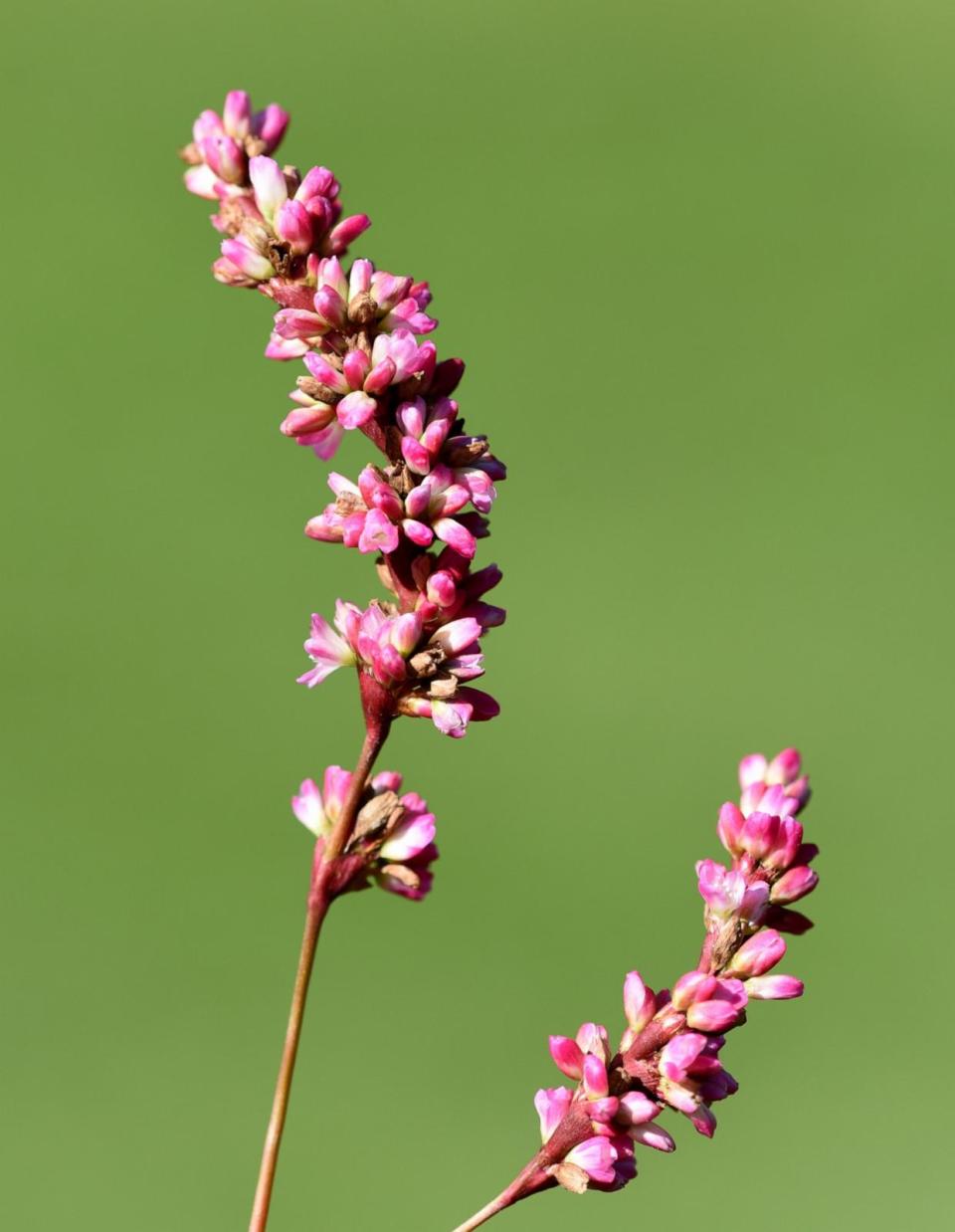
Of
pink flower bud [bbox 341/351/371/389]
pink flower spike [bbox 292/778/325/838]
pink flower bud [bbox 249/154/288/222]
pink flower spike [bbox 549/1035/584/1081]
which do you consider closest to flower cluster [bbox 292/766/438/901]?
pink flower spike [bbox 292/778/325/838]

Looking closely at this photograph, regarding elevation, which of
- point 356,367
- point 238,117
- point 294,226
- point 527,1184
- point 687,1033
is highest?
point 238,117

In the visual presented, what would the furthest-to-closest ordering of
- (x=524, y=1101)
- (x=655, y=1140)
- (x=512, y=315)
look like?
(x=512, y=315)
(x=524, y=1101)
(x=655, y=1140)

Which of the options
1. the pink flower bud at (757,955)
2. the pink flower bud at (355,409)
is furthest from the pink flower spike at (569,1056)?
the pink flower bud at (355,409)

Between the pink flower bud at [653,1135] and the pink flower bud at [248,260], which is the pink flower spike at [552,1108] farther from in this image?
the pink flower bud at [248,260]

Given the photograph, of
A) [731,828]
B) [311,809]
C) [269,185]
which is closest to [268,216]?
[269,185]

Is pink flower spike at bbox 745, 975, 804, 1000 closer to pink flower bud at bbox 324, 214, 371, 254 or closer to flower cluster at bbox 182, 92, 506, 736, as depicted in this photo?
flower cluster at bbox 182, 92, 506, 736

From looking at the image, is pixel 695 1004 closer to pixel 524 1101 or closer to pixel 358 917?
pixel 524 1101

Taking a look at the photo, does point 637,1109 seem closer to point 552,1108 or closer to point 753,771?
point 552,1108

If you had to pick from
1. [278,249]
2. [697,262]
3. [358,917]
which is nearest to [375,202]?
[697,262]
